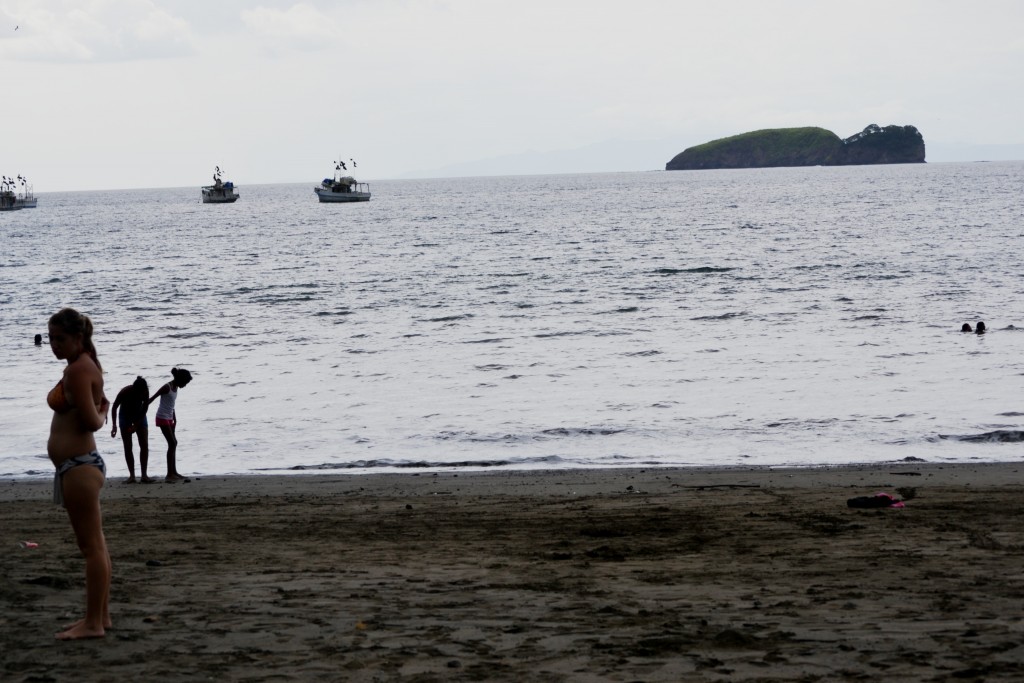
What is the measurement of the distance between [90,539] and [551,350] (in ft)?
64.4

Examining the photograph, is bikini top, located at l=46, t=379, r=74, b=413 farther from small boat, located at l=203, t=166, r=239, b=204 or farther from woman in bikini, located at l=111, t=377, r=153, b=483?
small boat, located at l=203, t=166, r=239, b=204

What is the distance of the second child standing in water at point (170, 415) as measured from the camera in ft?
41.7

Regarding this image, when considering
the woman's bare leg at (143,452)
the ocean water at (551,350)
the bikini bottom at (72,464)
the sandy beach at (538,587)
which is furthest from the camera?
the ocean water at (551,350)

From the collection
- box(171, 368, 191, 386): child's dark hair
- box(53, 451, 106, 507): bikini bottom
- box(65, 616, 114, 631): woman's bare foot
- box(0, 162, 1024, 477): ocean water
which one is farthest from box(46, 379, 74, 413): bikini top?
box(0, 162, 1024, 477): ocean water

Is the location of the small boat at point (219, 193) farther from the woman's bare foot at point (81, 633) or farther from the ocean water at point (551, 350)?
the woman's bare foot at point (81, 633)

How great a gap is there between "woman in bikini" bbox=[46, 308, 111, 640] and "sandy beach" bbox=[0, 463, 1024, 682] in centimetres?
25

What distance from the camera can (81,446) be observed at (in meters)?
5.93

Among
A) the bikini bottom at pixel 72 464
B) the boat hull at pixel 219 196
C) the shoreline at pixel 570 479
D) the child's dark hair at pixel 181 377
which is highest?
the boat hull at pixel 219 196

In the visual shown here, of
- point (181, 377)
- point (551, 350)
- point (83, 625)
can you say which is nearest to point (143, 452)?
point (181, 377)

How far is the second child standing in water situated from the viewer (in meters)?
12.7

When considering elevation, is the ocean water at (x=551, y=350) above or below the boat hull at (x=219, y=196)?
below

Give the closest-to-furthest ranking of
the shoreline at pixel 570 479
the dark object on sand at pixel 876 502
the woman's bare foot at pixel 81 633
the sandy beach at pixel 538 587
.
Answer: the sandy beach at pixel 538 587 < the woman's bare foot at pixel 81 633 < the dark object on sand at pixel 876 502 < the shoreline at pixel 570 479

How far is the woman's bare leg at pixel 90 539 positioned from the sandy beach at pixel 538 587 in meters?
0.12

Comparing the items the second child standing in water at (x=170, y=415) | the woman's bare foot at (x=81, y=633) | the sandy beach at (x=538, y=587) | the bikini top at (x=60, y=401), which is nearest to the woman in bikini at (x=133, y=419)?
the second child standing in water at (x=170, y=415)
